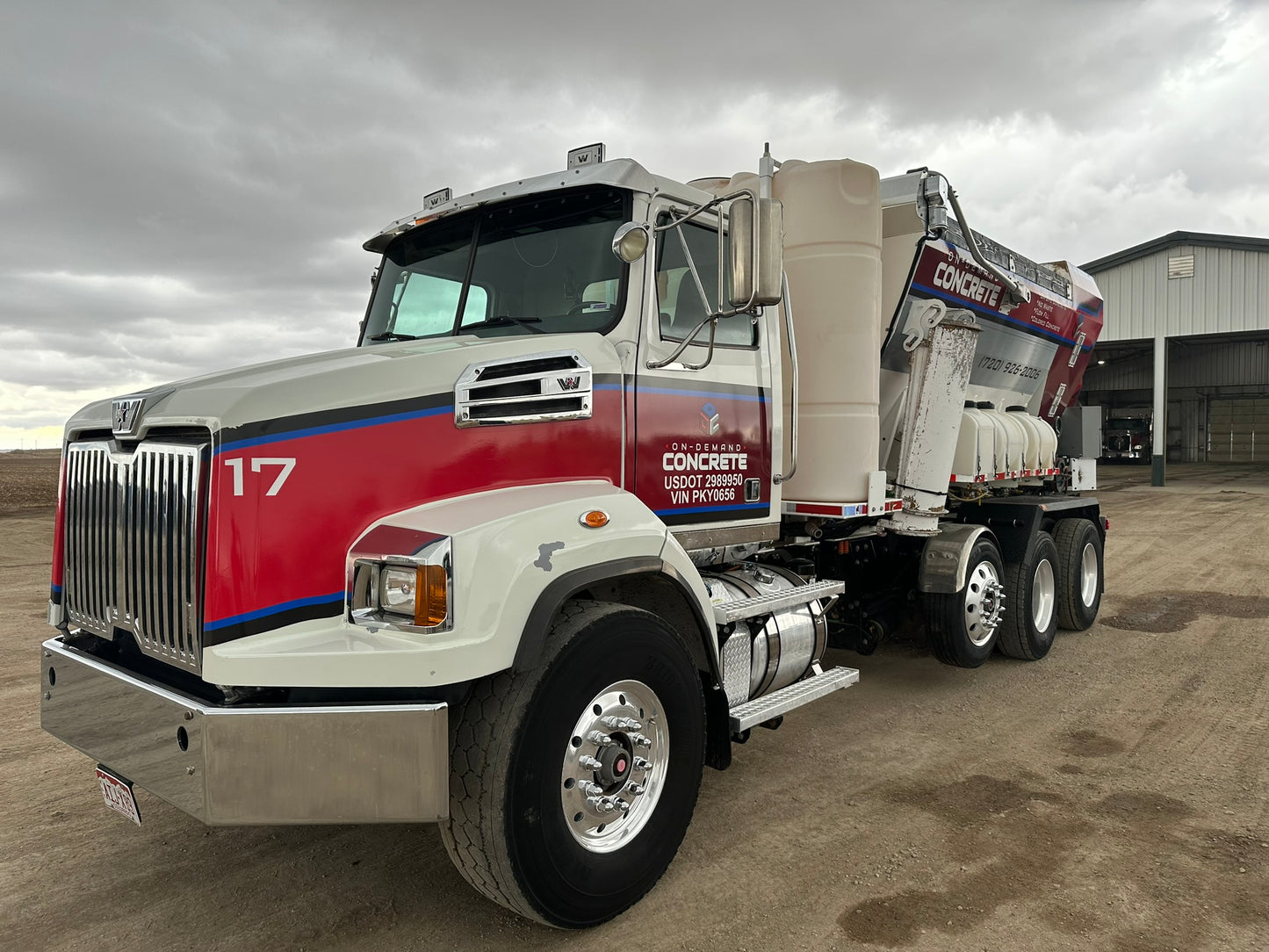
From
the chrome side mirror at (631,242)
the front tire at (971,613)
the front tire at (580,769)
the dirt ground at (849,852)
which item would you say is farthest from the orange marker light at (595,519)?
the front tire at (971,613)

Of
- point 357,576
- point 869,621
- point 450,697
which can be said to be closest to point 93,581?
point 357,576

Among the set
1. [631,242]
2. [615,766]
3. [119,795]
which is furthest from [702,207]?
[119,795]

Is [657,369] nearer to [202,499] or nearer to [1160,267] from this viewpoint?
[202,499]

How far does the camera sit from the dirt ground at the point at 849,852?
306 cm

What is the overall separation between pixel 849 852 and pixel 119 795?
283cm

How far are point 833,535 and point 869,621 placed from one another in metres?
0.96

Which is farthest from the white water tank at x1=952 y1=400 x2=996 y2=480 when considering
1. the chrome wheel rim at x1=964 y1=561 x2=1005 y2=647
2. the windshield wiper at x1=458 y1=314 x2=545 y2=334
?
the windshield wiper at x1=458 y1=314 x2=545 y2=334

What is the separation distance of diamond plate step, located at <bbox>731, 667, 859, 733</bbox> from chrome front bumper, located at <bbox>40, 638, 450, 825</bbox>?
1.52m

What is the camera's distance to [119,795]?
3041 mm

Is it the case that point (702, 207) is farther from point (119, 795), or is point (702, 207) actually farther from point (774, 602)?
point (119, 795)

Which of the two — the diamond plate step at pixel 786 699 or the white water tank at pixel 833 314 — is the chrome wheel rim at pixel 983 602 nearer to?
the white water tank at pixel 833 314

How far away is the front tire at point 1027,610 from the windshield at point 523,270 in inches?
178

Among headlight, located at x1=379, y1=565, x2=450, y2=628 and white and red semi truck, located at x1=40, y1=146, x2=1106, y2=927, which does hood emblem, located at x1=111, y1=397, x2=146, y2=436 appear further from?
headlight, located at x1=379, y1=565, x2=450, y2=628

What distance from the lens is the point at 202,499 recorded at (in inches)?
105
